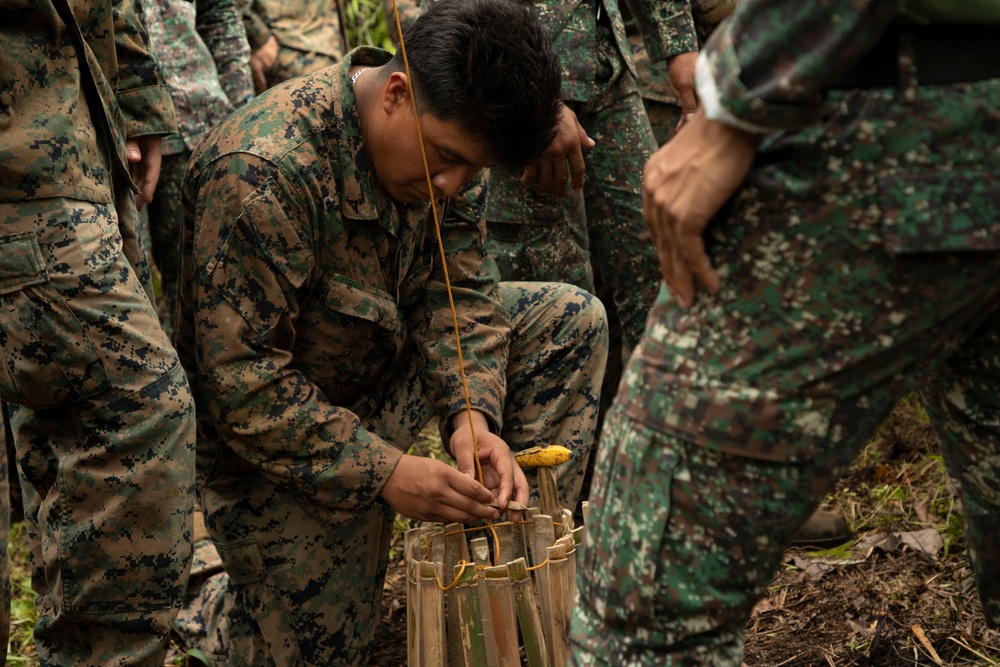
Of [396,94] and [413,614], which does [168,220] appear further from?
[413,614]

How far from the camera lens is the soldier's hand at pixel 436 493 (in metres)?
2.39

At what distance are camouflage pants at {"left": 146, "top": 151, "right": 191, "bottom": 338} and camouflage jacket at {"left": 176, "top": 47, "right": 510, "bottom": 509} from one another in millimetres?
1576

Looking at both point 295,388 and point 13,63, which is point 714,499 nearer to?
point 295,388

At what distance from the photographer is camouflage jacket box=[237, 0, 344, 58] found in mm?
5137

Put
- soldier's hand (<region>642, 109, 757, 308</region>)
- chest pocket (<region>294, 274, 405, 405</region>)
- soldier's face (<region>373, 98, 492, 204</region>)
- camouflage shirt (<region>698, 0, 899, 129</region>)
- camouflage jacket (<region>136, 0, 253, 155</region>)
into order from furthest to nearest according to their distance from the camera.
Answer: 1. camouflage jacket (<region>136, 0, 253, 155</region>)
2. chest pocket (<region>294, 274, 405, 405</region>)
3. soldier's face (<region>373, 98, 492, 204</region>)
4. soldier's hand (<region>642, 109, 757, 308</region>)
5. camouflage shirt (<region>698, 0, 899, 129</region>)

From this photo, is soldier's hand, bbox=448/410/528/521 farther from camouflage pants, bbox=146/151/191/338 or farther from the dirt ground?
camouflage pants, bbox=146/151/191/338

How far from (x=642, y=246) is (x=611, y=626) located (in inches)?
89.2

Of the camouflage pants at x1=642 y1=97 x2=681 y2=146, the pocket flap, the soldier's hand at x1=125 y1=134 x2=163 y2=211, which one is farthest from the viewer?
the camouflage pants at x1=642 y1=97 x2=681 y2=146

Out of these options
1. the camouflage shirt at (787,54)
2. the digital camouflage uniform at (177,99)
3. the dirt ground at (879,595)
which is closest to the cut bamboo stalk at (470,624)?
the dirt ground at (879,595)

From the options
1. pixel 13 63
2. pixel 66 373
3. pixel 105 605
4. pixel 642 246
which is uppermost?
pixel 13 63

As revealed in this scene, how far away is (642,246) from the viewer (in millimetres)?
3635

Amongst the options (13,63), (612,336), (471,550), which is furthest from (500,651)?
(612,336)

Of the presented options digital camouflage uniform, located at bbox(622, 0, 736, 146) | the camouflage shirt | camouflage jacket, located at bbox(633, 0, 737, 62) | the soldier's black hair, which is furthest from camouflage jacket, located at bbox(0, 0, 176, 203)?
digital camouflage uniform, located at bbox(622, 0, 736, 146)

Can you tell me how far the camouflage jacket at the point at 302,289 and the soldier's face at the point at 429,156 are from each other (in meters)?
0.07
